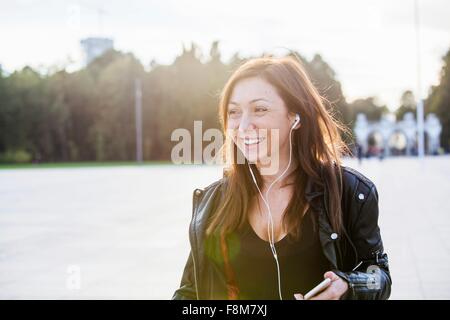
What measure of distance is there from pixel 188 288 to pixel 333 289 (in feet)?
1.43

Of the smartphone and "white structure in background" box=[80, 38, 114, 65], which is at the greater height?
"white structure in background" box=[80, 38, 114, 65]

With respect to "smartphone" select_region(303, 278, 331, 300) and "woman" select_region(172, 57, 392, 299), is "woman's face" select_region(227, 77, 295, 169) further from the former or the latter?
"smartphone" select_region(303, 278, 331, 300)

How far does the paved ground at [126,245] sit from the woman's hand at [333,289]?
7.81 ft

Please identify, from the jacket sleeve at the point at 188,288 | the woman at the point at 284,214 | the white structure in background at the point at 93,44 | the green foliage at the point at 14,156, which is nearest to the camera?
the woman at the point at 284,214

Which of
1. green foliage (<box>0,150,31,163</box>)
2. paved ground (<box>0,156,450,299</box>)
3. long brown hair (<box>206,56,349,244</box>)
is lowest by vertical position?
paved ground (<box>0,156,450,299</box>)

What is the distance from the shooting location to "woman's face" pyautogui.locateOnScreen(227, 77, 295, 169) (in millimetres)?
1493

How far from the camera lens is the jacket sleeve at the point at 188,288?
1.60 m

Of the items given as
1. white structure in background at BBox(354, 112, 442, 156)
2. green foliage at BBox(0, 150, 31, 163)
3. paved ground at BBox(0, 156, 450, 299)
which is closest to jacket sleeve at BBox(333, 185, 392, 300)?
paved ground at BBox(0, 156, 450, 299)

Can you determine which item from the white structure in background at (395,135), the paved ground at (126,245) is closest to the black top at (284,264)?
the paved ground at (126,245)

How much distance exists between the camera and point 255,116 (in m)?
1.50

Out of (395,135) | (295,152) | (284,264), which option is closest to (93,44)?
(295,152)

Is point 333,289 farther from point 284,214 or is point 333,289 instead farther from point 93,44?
point 93,44

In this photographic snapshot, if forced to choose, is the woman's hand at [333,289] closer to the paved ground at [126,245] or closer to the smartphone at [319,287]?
the smartphone at [319,287]
